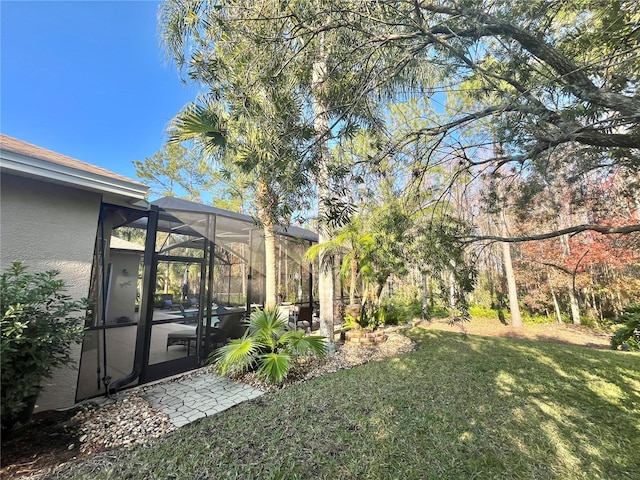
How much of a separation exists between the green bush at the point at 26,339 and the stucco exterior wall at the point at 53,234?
44 centimetres

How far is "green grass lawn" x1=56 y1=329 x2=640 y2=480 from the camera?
8.42 ft

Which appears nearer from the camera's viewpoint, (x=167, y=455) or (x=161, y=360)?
(x=167, y=455)

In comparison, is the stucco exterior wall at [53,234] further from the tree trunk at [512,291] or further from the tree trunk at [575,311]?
the tree trunk at [575,311]

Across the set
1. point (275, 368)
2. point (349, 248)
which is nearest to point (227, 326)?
point (275, 368)

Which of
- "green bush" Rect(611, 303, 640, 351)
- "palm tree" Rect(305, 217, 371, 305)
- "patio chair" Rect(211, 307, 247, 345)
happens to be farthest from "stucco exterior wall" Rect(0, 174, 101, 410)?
"green bush" Rect(611, 303, 640, 351)

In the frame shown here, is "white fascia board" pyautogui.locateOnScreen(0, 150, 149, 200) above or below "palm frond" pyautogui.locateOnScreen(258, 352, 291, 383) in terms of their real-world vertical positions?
above

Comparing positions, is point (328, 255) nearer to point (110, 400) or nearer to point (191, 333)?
Answer: point (191, 333)

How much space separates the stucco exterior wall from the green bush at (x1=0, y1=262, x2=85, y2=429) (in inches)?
17.5

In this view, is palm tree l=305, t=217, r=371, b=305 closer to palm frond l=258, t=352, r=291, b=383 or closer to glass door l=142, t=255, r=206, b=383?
palm frond l=258, t=352, r=291, b=383

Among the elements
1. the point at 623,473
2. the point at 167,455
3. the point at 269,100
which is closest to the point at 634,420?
the point at 623,473

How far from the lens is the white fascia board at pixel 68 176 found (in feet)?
10.9

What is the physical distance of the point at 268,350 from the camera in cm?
562

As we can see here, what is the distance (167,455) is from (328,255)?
196 inches

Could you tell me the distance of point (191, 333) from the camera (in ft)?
19.6
